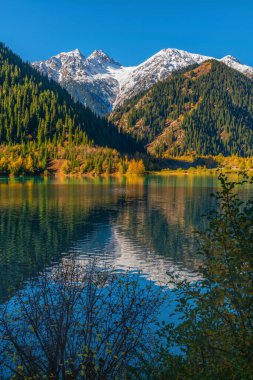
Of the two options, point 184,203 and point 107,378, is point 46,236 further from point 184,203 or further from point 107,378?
point 184,203

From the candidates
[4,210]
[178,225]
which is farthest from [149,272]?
[4,210]

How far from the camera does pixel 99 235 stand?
58125mm

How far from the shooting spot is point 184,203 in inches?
3898

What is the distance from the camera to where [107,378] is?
1455 centimetres

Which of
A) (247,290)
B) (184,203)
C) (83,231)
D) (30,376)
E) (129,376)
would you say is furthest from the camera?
(184,203)

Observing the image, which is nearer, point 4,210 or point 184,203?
point 4,210

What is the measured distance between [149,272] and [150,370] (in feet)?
73.4

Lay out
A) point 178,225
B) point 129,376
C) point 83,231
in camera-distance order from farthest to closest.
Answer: point 178,225, point 83,231, point 129,376

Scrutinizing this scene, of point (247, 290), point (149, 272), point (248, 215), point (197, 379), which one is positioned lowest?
point (149, 272)

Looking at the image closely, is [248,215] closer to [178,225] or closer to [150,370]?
[150,370]

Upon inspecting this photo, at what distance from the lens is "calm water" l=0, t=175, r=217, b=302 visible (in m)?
39.5

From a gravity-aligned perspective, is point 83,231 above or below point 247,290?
below

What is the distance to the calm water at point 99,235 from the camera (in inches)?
1556

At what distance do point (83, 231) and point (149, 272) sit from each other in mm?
25312
